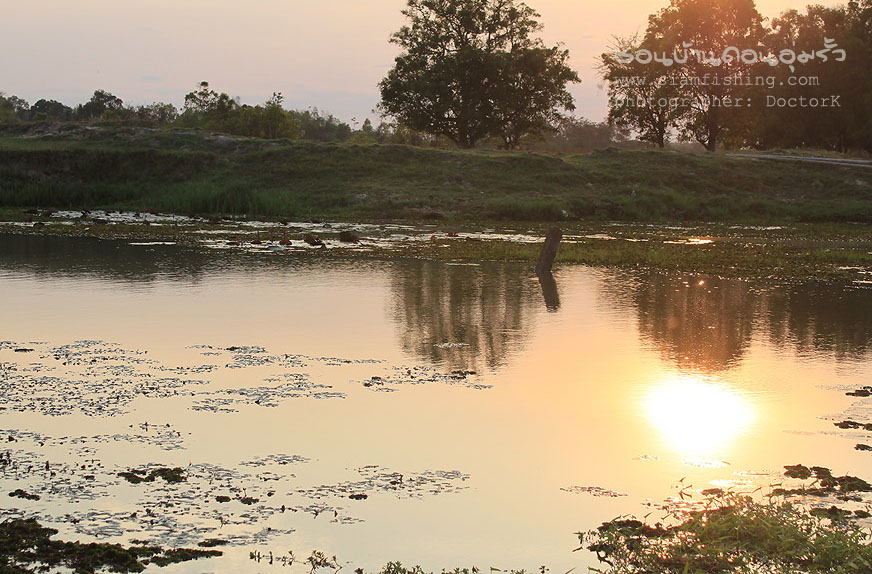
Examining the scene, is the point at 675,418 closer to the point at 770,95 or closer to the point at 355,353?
Answer: the point at 355,353

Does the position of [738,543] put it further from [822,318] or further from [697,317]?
[822,318]

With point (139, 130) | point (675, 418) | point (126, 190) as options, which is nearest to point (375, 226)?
point (126, 190)

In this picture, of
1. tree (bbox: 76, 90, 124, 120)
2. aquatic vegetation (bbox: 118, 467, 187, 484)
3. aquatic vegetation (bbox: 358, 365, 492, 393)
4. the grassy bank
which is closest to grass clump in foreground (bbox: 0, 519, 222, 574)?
aquatic vegetation (bbox: 118, 467, 187, 484)

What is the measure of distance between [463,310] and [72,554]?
10.6m

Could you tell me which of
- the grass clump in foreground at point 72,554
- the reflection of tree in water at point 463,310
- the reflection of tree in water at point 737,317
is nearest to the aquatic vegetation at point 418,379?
the reflection of tree in water at point 463,310

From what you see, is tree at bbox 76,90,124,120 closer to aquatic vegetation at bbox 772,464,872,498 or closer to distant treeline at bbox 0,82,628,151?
distant treeline at bbox 0,82,628,151

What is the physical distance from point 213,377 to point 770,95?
2354 inches

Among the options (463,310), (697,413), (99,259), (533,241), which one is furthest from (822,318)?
(99,259)

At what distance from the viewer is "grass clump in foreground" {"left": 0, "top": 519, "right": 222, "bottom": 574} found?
19.6ft

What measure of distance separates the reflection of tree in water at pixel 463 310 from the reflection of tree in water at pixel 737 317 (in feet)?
6.27

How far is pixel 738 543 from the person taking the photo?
6.29 meters

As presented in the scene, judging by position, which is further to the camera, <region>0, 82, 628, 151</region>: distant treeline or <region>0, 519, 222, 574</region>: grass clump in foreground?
<region>0, 82, 628, 151</region>: distant treeline

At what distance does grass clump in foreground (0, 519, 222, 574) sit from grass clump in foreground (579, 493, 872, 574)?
2451mm

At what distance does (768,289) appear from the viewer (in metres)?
19.7
